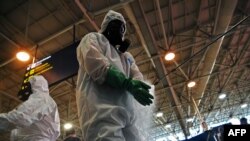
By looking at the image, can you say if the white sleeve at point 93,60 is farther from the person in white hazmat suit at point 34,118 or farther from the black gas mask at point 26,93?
the black gas mask at point 26,93

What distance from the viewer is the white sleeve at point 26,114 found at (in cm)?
211

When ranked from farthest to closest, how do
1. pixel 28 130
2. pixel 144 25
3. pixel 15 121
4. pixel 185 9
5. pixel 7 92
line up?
pixel 7 92, pixel 185 9, pixel 144 25, pixel 28 130, pixel 15 121

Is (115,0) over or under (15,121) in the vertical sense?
over

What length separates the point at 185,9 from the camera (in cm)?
747

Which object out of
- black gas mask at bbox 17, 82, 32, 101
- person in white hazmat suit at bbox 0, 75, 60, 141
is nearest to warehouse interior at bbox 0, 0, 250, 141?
black gas mask at bbox 17, 82, 32, 101

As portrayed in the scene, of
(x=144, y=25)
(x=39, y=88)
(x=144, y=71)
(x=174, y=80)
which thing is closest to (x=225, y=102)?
(x=174, y=80)

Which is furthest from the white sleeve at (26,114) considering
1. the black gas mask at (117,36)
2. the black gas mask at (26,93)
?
the black gas mask at (117,36)

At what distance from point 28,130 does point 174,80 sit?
9734 millimetres

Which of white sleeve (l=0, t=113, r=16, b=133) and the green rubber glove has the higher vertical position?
white sleeve (l=0, t=113, r=16, b=133)

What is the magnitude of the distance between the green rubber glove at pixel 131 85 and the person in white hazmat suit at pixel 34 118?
108 cm

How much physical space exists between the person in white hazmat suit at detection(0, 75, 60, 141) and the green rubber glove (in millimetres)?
1084

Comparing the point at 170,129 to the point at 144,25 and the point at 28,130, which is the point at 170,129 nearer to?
the point at 144,25

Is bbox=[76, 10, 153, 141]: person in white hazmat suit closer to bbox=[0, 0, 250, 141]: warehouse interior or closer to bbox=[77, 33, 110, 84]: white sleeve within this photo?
bbox=[77, 33, 110, 84]: white sleeve

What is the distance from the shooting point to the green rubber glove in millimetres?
1354
